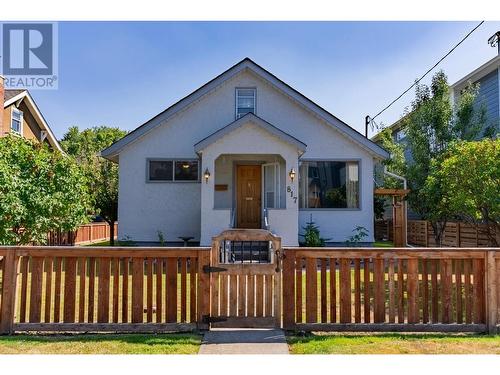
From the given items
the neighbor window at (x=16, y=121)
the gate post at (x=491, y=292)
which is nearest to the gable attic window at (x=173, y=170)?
the gate post at (x=491, y=292)

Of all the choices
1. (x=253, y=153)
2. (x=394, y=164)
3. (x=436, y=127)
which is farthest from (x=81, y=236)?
(x=436, y=127)

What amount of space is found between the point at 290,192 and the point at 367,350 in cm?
804

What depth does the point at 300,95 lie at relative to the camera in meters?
13.9

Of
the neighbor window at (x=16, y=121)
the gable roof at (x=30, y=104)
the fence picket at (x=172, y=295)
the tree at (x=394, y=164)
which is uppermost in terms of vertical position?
the gable roof at (x=30, y=104)

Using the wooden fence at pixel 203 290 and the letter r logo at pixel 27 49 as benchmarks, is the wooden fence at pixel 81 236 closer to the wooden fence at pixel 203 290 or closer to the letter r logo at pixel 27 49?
the letter r logo at pixel 27 49

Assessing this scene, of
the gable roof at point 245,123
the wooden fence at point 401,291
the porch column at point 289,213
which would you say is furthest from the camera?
the porch column at point 289,213

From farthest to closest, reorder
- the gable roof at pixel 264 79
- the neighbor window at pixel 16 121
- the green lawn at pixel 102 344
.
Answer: the neighbor window at pixel 16 121
the gable roof at pixel 264 79
the green lawn at pixel 102 344

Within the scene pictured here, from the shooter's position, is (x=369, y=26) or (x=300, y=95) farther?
(x=300, y=95)

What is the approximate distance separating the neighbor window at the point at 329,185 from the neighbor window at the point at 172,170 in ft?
13.5

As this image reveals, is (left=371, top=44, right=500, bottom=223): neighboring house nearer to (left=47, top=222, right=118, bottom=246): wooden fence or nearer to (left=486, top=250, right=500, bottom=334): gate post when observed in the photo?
(left=486, top=250, right=500, bottom=334): gate post
